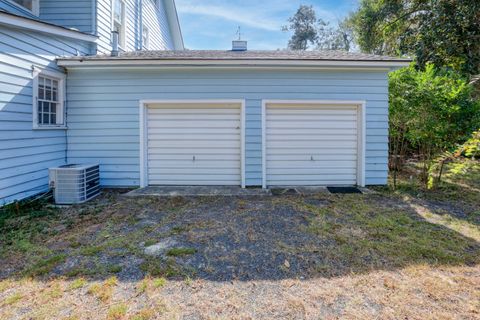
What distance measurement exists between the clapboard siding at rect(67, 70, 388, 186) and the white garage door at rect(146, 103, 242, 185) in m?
0.31

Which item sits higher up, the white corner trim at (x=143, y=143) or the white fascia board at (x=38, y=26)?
the white fascia board at (x=38, y=26)

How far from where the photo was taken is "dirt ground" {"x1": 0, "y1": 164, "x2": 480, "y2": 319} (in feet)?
7.40

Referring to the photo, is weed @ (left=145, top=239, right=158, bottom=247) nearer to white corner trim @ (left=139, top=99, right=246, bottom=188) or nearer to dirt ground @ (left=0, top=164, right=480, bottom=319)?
dirt ground @ (left=0, top=164, right=480, bottom=319)

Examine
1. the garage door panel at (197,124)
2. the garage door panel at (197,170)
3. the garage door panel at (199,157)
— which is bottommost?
the garage door panel at (197,170)

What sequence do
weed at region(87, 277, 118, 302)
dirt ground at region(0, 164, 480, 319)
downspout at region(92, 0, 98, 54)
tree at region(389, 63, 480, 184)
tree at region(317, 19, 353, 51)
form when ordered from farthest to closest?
tree at region(317, 19, 353, 51) → downspout at region(92, 0, 98, 54) → tree at region(389, 63, 480, 184) → weed at region(87, 277, 118, 302) → dirt ground at region(0, 164, 480, 319)

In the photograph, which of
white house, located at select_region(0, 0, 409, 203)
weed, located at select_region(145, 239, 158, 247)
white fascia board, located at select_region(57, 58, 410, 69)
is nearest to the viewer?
weed, located at select_region(145, 239, 158, 247)

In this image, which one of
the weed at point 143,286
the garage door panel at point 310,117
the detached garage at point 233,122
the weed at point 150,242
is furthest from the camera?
the garage door panel at point 310,117

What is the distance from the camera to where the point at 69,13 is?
725cm

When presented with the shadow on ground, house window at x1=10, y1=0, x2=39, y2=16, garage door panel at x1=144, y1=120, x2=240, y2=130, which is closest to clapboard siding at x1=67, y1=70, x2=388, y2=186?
garage door panel at x1=144, y1=120, x2=240, y2=130

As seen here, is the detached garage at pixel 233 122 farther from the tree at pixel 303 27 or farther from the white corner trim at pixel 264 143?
the tree at pixel 303 27

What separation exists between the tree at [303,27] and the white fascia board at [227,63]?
25.0 m

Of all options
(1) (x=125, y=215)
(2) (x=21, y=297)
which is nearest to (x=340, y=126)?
(1) (x=125, y=215)

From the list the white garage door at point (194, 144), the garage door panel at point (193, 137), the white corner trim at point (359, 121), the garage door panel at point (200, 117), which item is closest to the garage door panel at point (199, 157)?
the white garage door at point (194, 144)

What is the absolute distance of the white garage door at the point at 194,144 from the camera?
21.8ft
